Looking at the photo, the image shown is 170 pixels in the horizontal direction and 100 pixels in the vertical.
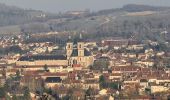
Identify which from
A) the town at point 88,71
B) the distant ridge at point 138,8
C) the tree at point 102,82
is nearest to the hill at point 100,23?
the distant ridge at point 138,8

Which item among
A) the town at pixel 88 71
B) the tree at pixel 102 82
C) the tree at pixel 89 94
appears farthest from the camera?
the tree at pixel 102 82

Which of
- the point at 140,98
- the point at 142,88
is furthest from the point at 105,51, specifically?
the point at 140,98

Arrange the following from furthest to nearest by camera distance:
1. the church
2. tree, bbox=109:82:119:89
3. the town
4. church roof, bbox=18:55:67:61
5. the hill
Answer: the hill, church roof, bbox=18:55:67:61, the church, tree, bbox=109:82:119:89, the town

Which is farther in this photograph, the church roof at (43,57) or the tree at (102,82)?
the church roof at (43,57)

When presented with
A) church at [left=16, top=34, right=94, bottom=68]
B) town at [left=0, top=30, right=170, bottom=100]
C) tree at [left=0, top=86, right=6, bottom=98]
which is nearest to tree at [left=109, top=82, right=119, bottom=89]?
town at [left=0, top=30, right=170, bottom=100]

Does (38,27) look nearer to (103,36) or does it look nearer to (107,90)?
(103,36)

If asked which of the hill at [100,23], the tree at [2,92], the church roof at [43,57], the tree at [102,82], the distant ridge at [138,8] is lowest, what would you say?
the distant ridge at [138,8]

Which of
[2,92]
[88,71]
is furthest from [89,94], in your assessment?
[88,71]

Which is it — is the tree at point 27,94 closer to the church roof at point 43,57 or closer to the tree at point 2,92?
the tree at point 2,92

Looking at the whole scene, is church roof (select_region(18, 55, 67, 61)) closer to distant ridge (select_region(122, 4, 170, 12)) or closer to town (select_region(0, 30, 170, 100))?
town (select_region(0, 30, 170, 100))
